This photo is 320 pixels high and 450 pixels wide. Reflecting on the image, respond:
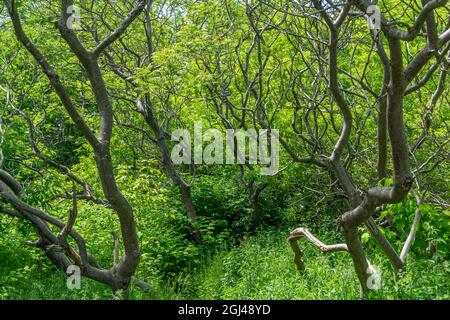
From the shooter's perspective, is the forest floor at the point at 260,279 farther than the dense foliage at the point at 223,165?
No

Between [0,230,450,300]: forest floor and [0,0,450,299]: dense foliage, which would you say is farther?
[0,0,450,299]: dense foliage

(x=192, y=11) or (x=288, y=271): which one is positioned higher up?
(x=192, y=11)

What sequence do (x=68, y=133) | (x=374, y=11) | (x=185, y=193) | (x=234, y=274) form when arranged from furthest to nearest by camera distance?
(x=68, y=133)
(x=185, y=193)
(x=234, y=274)
(x=374, y=11)

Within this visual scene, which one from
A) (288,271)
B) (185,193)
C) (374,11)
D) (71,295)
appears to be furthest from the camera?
(185,193)

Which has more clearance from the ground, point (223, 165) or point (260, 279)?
point (223, 165)

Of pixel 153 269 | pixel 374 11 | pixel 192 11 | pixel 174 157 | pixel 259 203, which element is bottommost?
pixel 153 269

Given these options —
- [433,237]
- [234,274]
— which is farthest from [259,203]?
[433,237]

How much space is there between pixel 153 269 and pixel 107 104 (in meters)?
4.19

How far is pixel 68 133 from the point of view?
17.7 metres

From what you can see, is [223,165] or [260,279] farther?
[223,165]

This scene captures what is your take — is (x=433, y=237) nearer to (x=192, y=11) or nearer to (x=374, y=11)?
(x=374, y=11)

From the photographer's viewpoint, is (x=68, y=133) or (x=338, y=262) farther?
(x=68, y=133)

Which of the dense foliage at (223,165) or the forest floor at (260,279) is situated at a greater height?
the dense foliage at (223,165)

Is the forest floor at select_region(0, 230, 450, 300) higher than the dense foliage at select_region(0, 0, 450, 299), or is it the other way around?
the dense foliage at select_region(0, 0, 450, 299)
